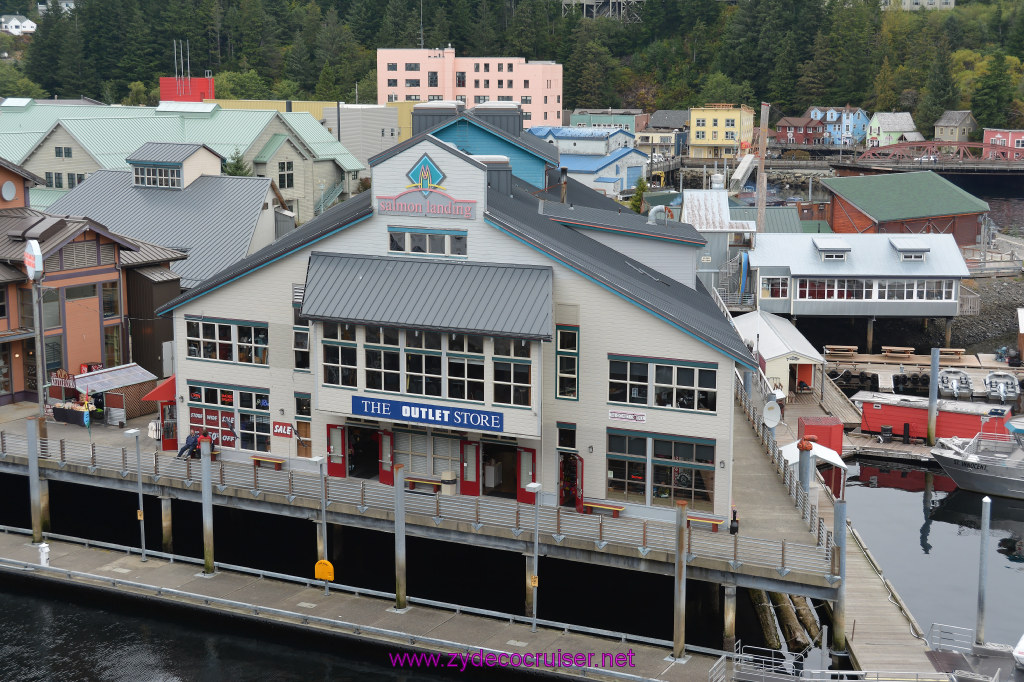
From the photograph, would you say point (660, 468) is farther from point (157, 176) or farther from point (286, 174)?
point (286, 174)

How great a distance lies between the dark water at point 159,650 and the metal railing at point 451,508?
4780 millimetres

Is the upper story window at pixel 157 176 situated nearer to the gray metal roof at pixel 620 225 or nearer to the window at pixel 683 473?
the gray metal roof at pixel 620 225

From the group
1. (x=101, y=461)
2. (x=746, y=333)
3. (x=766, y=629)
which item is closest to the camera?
(x=766, y=629)

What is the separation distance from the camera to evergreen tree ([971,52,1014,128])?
17888 cm

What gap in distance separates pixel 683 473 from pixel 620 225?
1261cm

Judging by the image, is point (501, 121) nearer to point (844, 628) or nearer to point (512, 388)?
point (512, 388)

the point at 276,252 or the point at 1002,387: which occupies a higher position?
the point at 276,252

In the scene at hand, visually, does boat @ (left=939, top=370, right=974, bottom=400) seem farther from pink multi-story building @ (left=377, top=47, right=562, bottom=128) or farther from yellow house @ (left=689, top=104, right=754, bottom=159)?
pink multi-story building @ (left=377, top=47, right=562, bottom=128)

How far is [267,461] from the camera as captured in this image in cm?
4488

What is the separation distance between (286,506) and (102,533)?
1012 cm

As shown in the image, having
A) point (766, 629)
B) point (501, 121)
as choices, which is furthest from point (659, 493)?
point (501, 121)

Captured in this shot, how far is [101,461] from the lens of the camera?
4441 centimetres

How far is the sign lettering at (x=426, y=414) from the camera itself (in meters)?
39.8
